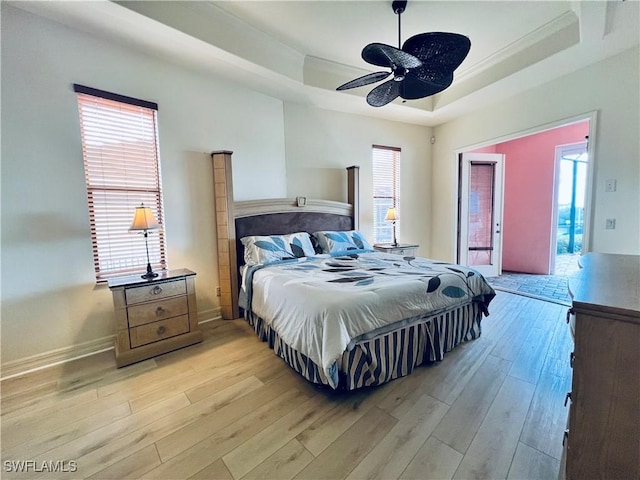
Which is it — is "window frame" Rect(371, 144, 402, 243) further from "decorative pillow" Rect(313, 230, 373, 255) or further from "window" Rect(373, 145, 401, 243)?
"decorative pillow" Rect(313, 230, 373, 255)

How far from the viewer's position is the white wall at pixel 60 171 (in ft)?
6.77

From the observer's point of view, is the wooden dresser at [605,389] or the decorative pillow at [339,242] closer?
the wooden dresser at [605,389]

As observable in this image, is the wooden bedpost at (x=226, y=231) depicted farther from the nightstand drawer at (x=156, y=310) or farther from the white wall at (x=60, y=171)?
the nightstand drawer at (x=156, y=310)

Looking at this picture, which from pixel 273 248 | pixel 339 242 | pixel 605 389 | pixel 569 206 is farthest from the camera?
pixel 569 206

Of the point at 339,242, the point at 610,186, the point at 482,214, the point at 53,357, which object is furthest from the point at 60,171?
the point at 482,214

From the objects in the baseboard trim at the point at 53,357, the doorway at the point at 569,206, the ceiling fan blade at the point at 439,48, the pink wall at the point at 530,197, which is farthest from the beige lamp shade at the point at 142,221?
the doorway at the point at 569,206

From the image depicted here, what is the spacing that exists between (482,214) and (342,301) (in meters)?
4.44

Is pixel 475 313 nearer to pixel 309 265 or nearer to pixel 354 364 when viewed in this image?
pixel 354 364

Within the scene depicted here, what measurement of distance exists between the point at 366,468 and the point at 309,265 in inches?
65.8

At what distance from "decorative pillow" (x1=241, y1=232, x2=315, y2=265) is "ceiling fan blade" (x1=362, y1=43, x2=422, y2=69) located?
190 cm

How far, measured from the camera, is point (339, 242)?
3371mm

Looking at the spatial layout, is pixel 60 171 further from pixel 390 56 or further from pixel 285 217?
pixel 390 56

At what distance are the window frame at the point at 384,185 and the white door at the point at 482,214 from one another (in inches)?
45.8

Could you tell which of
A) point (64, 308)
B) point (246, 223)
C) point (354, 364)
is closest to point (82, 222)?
point (64, 308)
